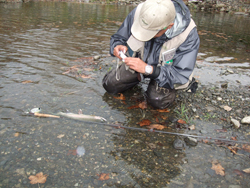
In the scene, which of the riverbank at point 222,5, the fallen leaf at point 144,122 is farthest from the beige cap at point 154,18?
the riverbank at point 222,5

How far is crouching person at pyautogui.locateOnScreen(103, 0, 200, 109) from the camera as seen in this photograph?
2.73m

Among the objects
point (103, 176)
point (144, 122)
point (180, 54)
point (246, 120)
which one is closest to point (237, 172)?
point (246, 120)

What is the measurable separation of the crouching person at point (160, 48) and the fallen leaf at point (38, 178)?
1834mm

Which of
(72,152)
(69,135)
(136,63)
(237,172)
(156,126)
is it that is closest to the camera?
(237,172)

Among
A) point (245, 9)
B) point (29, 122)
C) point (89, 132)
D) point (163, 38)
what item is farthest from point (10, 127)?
point (245, 9)

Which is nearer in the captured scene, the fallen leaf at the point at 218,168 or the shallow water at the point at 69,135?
the shallow water at the point at 69,135

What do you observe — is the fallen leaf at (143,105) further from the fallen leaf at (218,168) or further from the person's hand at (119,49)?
the fallen leaf at (218,168)

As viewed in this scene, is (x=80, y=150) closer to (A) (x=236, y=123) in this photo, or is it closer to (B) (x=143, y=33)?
(B) (x=143, y=33)

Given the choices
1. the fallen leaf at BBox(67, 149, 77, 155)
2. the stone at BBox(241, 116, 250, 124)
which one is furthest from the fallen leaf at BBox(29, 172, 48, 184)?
the stone at BBox(241, 116, 250, 124)

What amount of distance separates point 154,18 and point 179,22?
1.84 ft

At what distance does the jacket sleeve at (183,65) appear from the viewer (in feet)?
10.5

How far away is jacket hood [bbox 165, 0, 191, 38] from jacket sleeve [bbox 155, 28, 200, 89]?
21 centimetres

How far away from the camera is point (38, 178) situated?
225 cm

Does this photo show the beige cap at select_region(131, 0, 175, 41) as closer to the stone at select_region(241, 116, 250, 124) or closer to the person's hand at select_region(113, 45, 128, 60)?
the person's hand at select_region(113, 45, 128, 60)
